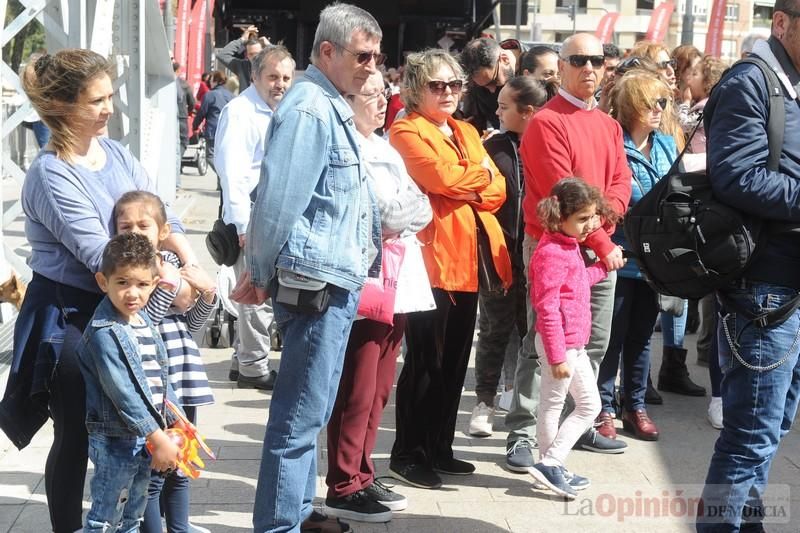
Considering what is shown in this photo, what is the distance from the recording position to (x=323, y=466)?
17.1 feet

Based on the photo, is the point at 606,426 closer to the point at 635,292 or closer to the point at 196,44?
the point at 635,292

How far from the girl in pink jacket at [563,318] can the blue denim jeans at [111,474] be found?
1.90 meters

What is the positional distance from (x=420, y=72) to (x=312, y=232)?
1.56 metres

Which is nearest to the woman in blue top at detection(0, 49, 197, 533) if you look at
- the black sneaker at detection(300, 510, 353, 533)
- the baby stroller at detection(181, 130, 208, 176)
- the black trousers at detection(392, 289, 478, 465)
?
the black sneaker at detection(300, 510, 353, 533)

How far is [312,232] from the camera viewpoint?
3.59 metres

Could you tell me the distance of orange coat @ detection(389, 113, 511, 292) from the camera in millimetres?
4859

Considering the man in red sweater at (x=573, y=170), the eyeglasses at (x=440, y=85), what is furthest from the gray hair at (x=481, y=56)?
the eyeglasses at (x=440, y=85)

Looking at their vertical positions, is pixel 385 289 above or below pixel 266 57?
below

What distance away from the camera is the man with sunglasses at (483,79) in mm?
6859

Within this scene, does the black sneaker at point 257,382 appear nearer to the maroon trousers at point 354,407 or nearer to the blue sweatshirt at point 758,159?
the maroon trousers at point 354,407

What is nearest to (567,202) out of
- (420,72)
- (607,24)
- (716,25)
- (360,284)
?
(420,72)

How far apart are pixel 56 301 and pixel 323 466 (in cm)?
193

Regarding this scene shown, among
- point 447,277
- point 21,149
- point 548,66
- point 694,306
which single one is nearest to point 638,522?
point 447,277

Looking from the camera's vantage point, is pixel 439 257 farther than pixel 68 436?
Yes
